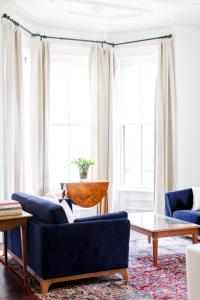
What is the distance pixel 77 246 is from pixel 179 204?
251 centimetres

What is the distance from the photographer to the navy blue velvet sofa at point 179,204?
5578 millimetres

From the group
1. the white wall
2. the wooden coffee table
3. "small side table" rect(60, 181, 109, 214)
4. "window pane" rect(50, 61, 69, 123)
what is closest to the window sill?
the white wall

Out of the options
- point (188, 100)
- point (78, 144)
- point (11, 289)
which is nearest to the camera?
point (11, 289)

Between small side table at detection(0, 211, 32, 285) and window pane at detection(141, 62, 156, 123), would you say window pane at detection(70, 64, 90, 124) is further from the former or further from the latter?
small side table at detection(0, 211, 32, 285)

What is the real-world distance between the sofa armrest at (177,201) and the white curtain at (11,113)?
2014 millimetres

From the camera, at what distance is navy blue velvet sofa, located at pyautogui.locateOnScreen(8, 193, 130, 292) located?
11.9ft

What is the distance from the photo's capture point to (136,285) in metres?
3.84

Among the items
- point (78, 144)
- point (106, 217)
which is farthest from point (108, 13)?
point (106, 217)

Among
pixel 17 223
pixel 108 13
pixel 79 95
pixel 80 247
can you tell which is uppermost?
pixel 108 13

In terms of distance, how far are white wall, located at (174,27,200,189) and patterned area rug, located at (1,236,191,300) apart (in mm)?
2165

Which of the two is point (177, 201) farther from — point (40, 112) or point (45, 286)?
point (45, 286)

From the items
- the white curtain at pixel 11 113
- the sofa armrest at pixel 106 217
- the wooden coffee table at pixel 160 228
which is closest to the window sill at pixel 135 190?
the wooden coffee table at pixel 160 228

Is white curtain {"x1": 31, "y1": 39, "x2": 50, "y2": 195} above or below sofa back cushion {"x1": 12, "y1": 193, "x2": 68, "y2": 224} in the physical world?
above

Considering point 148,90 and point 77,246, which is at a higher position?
point 148,90
